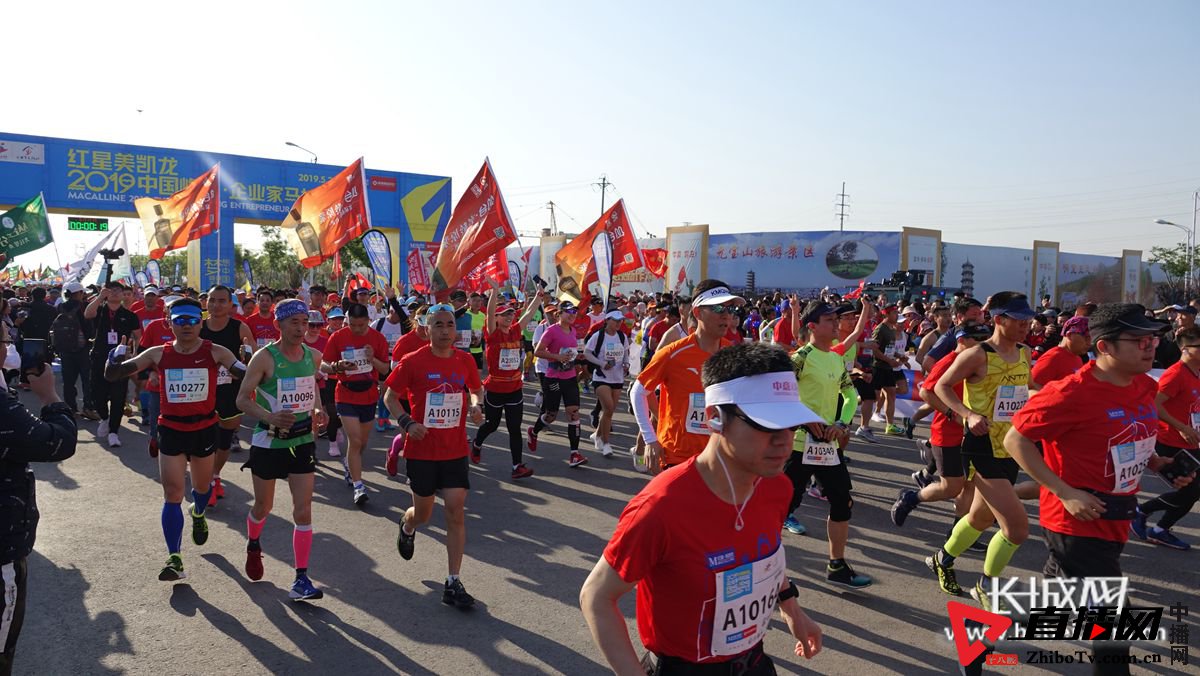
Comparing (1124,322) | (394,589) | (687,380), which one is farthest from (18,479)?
(1124,322)

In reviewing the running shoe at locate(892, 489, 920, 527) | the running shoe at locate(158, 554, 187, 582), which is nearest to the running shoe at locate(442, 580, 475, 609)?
the running shoe at locate(158, 554, 187, 582)

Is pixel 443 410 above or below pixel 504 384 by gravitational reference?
above

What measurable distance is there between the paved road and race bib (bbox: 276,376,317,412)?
1.30 m

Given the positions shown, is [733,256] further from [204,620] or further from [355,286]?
[204,620]

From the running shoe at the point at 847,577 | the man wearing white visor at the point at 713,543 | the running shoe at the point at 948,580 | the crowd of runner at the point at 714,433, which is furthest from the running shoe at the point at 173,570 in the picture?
the running shoe at the point at 948,580

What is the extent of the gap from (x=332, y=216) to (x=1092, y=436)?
518 inches

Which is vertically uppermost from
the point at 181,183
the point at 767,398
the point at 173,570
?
the point at 181,183

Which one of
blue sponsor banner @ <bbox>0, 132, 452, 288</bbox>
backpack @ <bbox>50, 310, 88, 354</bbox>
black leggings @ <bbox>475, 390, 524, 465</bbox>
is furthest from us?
blue sponsor banner @ <bbox>0, 132, 452, 288</bbox>

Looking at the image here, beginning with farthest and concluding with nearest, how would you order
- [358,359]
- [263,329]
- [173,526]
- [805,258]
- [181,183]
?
[805,258]
[181,183]
[263,329]
[358,359]
[173,526]

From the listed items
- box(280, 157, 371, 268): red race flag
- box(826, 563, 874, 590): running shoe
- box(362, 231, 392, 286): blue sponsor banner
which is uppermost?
box(280, 157, 371, 268): red race flag

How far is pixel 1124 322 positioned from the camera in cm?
378

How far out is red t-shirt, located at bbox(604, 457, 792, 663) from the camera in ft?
7.62

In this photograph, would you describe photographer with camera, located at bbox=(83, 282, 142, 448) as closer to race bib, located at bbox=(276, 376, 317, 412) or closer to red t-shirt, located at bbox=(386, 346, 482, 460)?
race bib, located at bbox=(276, 376, 317, 412)

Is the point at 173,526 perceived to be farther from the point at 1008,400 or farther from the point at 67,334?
the point at 67,334
